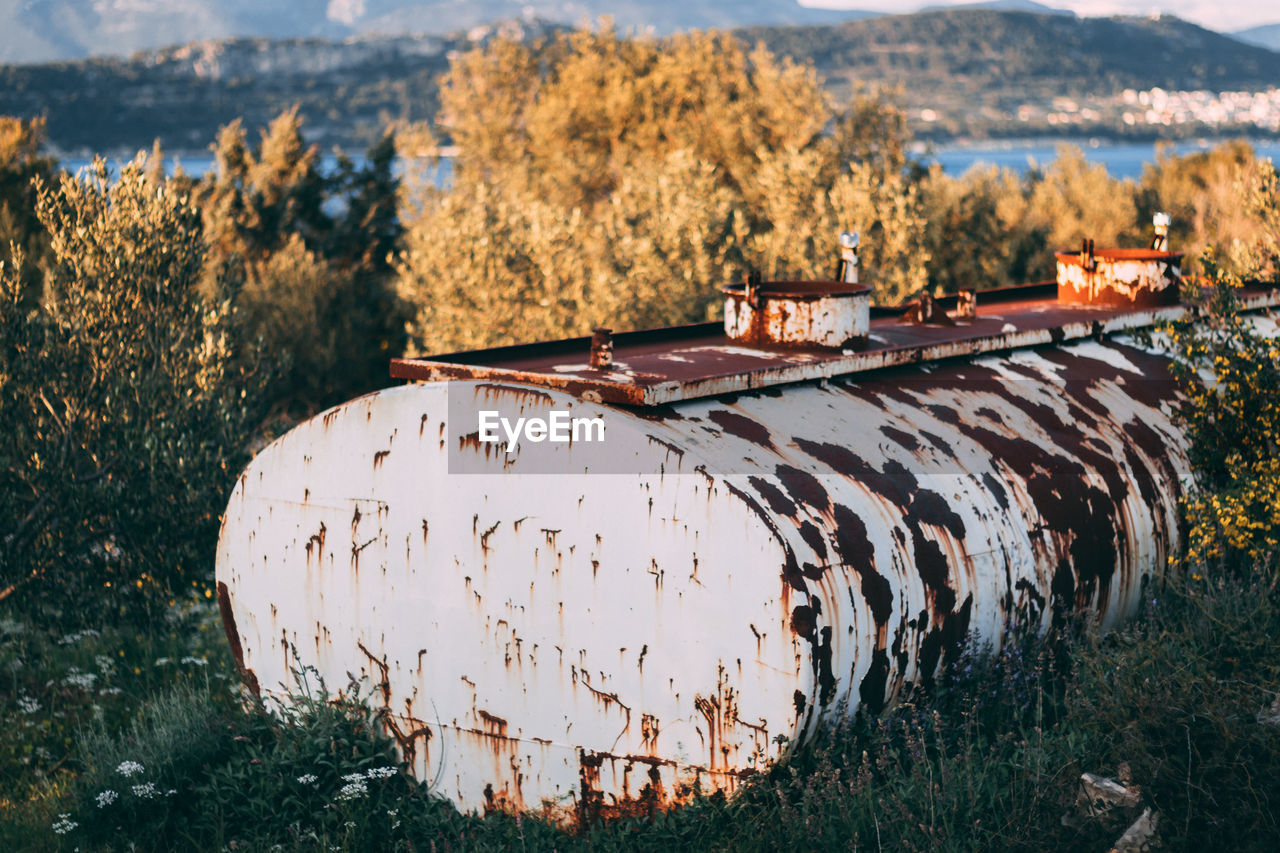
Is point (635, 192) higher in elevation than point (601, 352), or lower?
higher

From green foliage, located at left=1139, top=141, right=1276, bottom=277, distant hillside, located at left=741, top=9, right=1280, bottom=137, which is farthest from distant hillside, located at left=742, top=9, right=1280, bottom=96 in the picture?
green foliage, located at left=1139, top=141, right=1276, bottom=277

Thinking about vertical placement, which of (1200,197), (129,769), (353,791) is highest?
(1200,197)

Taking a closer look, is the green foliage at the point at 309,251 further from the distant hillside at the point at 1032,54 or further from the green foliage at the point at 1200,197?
the distant hillside at the point at 1032,54

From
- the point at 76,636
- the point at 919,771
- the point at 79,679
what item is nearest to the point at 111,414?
the point at 76,636

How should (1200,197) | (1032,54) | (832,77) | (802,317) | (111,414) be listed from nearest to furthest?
1. (802,317)
2. (111,414)
3. (1200,197)
4. (832,77)
5. (1032,54)

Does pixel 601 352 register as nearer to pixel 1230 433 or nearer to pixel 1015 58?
pixel 1230 433

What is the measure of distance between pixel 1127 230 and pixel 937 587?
26889 mm

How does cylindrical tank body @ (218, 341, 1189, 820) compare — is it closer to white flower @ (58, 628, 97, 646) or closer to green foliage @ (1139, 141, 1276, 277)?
white flower @ (58, 628, 97, 646)

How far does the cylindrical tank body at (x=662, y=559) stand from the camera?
4914mm

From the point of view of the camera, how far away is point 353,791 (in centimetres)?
577

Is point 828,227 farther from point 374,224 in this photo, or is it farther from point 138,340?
point 138,340

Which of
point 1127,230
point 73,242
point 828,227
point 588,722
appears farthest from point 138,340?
point 1127,230

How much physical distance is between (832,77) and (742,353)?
161 meters

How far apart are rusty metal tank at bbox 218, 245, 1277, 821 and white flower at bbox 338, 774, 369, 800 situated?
33cm
